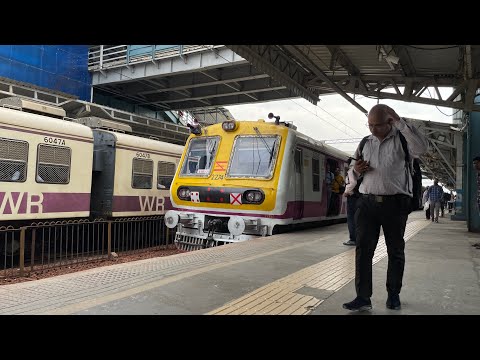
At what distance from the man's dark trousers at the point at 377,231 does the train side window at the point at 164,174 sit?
9.45m

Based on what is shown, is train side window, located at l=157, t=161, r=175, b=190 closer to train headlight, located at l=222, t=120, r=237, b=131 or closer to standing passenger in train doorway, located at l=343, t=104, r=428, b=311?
train headlight, located at l=222, t=120, r=237, b=131

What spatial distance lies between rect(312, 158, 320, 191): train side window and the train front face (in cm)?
184

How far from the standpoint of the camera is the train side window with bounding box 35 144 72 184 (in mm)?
8703

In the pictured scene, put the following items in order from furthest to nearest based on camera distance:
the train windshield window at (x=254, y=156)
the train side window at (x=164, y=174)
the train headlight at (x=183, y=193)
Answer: the train side window at (x=164, y=174) < the train headlight at (x=183, y=193) < the train windshield window at (x=254, y=156)

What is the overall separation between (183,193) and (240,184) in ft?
4.56

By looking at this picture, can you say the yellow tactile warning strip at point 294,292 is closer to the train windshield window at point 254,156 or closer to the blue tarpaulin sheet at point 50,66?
the train windshield window at point 254,156

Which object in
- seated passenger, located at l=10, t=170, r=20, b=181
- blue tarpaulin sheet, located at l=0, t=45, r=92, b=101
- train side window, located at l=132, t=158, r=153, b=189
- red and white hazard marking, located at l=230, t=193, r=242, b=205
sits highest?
blue tarpaulin sheet, located at l=0, t=45, r=92, b=101

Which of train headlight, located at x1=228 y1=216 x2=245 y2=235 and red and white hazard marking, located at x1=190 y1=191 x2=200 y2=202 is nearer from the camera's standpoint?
train headlight, located at x1=228 y1=216 x2=245 y2=235

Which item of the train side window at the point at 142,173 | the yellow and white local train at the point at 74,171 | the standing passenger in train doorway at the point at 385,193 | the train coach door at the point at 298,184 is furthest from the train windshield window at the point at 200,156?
the standing passenger in train doorway at the point at 385,193

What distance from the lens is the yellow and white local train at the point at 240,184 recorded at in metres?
8.15

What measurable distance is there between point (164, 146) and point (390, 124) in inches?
386

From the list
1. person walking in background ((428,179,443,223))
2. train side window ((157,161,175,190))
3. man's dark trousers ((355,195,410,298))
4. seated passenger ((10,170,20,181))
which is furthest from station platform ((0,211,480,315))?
person walking in background ((428,179,443,223))

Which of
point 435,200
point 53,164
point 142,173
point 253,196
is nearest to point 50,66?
point 142,173
